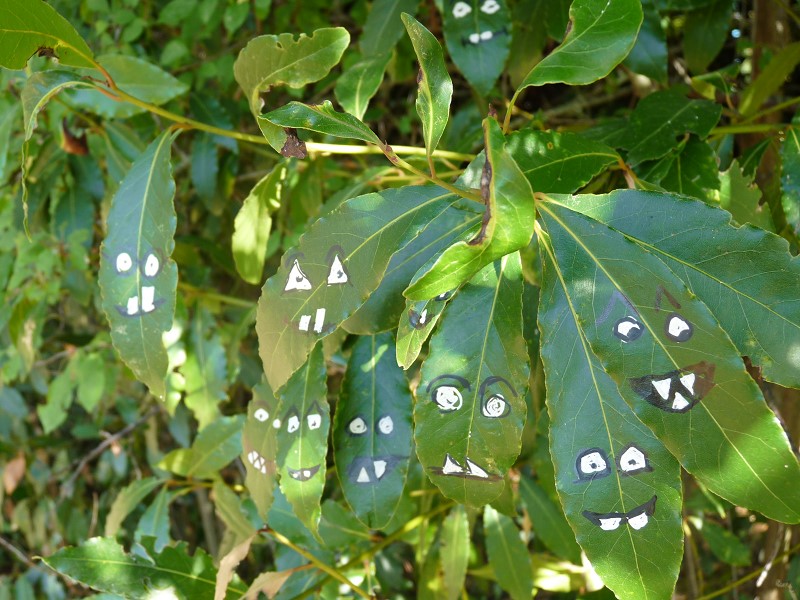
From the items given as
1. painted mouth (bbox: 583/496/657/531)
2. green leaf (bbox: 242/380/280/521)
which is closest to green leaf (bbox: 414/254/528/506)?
painted mouth (bbox: 583/496/657/531)

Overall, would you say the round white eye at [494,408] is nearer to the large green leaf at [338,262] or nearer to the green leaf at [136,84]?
the large green leaf at [338,262]

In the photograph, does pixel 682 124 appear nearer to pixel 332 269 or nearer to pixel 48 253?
pixel 332 269

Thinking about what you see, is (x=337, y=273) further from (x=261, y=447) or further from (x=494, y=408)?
(x=261, y=447)

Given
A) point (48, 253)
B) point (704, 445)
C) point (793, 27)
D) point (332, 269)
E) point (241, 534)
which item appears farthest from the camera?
point (793, 27)

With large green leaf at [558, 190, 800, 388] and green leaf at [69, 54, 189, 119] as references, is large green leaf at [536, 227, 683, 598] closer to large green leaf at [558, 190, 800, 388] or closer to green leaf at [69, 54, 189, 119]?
large green leaf at [558, 190, 800, 388]

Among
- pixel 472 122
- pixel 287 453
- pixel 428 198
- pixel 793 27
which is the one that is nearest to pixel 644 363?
pixel 428 198

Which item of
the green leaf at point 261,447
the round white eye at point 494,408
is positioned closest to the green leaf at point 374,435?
the green leaf at point 261,447
